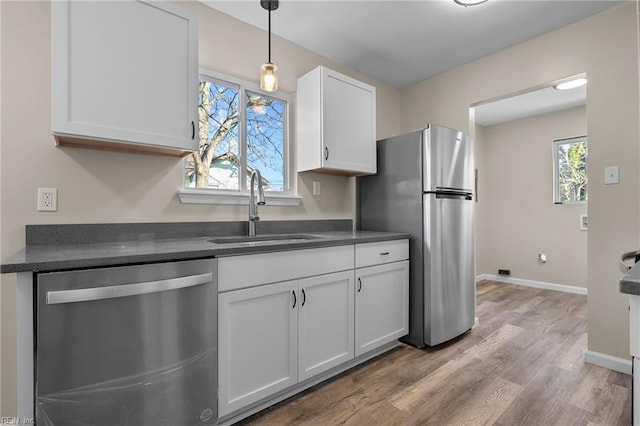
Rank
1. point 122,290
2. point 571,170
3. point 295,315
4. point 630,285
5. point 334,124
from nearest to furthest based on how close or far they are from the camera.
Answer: point 630,285
point 122,290
point 295,315
point 334,124
point 571,170

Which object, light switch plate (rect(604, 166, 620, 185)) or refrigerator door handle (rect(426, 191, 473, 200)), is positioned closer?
light switch plate (rect(604, 166, 620, 185))

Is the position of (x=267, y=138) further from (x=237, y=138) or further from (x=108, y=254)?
(x=108, y=254)

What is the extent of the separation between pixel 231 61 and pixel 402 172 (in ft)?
5.15

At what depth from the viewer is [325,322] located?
192 centimetres

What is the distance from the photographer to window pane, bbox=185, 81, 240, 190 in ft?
7.16

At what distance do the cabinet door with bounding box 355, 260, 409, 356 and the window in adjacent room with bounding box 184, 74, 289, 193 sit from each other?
Result: 103 centimetres

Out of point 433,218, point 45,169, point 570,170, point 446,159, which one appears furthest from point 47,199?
point 570,170

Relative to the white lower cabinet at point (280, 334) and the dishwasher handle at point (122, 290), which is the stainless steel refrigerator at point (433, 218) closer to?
the white lower cabinet at point (280, 334)

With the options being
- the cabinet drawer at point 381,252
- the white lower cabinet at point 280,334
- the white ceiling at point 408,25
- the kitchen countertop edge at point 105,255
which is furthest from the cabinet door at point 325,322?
the white ceiling at point 408,25

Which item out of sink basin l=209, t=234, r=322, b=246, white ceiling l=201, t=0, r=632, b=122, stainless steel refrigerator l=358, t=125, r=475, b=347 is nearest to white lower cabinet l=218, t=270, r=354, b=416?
sink basin l=209, t=234, r=322, b=246

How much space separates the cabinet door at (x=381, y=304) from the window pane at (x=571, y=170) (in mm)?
3257

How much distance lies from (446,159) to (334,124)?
0.95 metres

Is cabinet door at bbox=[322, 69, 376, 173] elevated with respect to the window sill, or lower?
elevated

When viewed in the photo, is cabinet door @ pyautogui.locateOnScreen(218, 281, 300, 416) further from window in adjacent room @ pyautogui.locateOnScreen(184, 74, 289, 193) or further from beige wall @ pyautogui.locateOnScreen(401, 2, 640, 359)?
beige wall @ pyautogui.locateOnScreen(401, 2, 640, 359)
